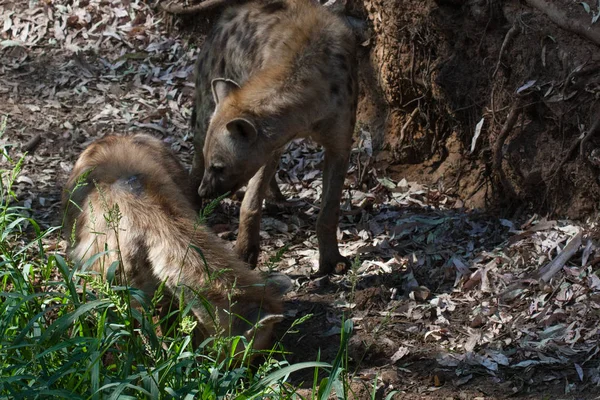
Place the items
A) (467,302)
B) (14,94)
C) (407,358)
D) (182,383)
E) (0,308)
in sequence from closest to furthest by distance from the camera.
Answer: (182,383)
(0,308)
(407,358)
(467,302)
(14,94)

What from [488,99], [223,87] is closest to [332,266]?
[223,87]

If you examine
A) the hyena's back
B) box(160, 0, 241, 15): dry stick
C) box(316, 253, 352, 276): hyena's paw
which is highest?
box(160, 0, 241, 15): dry stick

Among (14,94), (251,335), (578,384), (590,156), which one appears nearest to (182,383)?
(251,335)

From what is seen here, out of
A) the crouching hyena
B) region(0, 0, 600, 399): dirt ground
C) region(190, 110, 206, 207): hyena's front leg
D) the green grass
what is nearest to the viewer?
the green grass

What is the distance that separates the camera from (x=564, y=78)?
20.3 ft

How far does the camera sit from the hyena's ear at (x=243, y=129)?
580 cm

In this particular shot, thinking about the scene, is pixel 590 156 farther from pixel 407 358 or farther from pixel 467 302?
pixel 407 358

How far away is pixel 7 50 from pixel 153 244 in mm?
5282

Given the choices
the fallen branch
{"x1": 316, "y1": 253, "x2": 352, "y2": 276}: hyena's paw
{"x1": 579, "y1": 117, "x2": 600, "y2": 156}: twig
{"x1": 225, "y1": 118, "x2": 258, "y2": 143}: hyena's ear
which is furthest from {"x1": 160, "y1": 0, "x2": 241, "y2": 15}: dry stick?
{"x1": 579, "y1": 117, "x2": 600, "y2": 156}: twig

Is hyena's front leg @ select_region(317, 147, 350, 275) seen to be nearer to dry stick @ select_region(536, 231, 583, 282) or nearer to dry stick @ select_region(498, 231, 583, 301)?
dry stick @ select_region(498, 231, 583, 301)

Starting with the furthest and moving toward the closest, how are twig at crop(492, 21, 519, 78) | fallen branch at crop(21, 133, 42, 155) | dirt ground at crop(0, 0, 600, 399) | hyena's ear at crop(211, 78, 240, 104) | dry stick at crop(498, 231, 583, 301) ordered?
fallen branch at crop(21, 133, 42, 155) < twig at crop(492, 21, 519, 78) < hyena's ear at crop(211, 78, 240, 104) < dry stick at crop(498, 231, 583, 301) < dirt ground at crop(0, 0, 600, 399)

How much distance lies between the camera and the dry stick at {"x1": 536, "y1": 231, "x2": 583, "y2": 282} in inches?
226

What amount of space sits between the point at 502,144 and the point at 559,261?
1.24 metres

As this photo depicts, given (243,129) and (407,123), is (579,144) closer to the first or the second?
(407,123)
